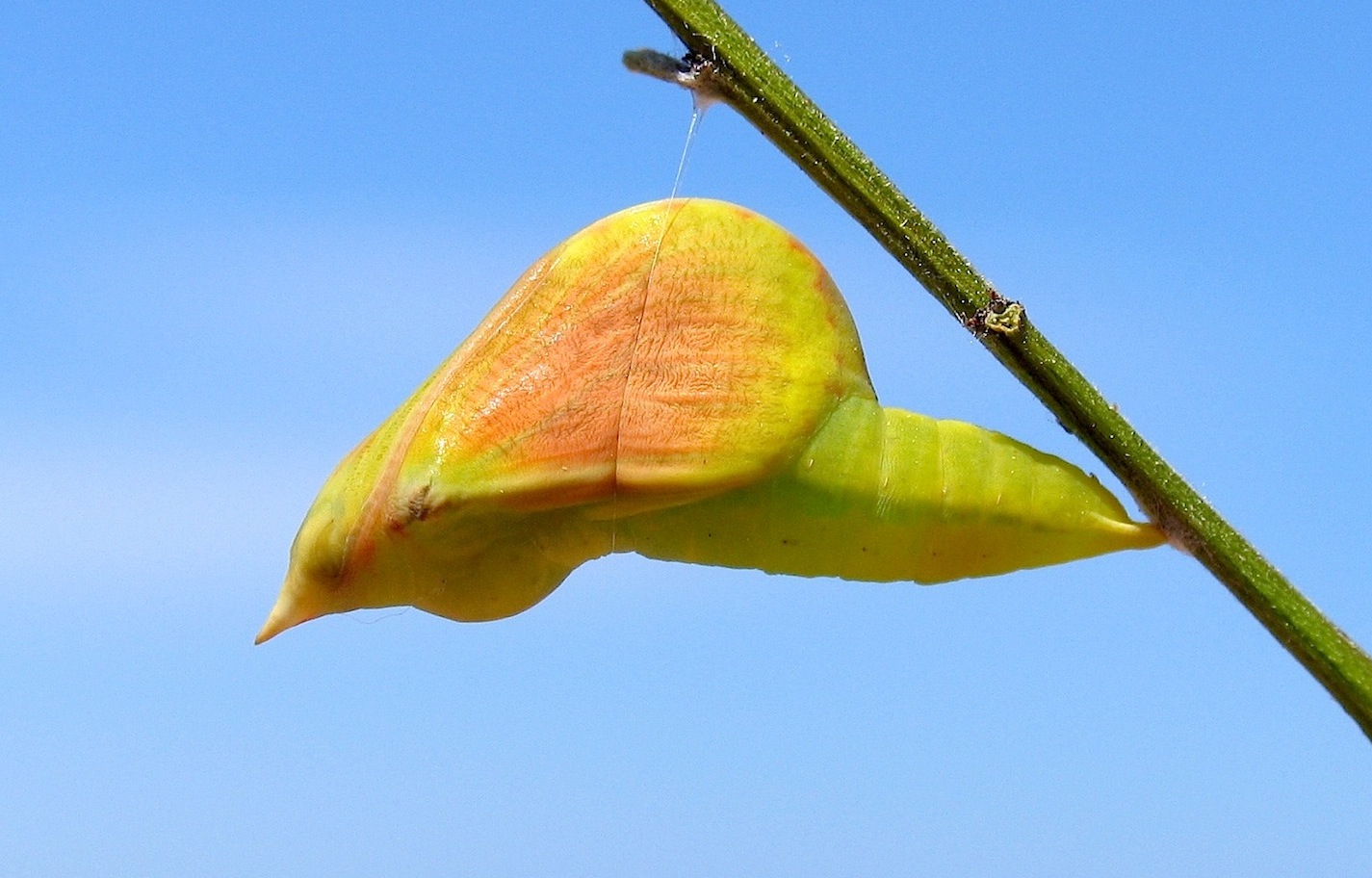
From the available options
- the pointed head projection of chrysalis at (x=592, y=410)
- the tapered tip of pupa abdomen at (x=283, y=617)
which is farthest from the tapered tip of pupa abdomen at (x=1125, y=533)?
the tapered tip of pupa abdomen at (x=283, y=617)

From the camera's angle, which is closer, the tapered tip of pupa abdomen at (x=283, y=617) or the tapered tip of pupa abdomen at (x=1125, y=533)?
the tapered tip of pupa abdomen at (x=1125, y=533)

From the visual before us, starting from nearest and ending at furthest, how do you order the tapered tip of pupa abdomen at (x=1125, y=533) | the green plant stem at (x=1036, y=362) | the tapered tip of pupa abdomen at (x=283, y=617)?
the green plant stem at (x=1036, y=362) < the tapered tip of pupa abdomen at (x=1125, y=533) < the tapered tip of pupa abdomen at (x=283, y=617)

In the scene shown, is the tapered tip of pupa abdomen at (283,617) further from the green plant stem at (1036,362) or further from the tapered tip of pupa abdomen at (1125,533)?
the tapered tip of pupa abdomen at (1125,533)

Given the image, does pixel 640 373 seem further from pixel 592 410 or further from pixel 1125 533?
pixel 1125 533

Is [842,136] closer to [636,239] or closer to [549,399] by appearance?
[636,239]

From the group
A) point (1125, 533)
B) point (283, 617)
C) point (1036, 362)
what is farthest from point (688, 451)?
point (283, 617)

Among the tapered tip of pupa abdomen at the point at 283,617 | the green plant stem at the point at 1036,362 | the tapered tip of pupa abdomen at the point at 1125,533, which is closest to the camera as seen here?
the green plant stem at the point at 1036,362

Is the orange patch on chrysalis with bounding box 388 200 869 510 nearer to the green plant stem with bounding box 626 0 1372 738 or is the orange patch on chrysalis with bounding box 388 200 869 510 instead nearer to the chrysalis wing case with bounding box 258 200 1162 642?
the chrysalis wing case with bounding box 258 200 1162 642
